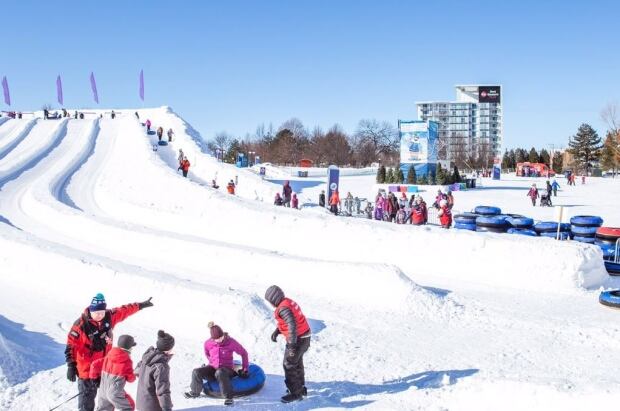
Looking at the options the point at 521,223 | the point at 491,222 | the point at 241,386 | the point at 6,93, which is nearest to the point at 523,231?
the point at 521,223

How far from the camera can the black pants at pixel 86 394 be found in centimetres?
638

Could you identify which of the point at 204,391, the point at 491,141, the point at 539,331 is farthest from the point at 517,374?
the point at 491,141

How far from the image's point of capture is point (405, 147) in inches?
1623

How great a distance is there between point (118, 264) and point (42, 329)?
2.89 meters

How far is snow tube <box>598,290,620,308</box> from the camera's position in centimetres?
1123

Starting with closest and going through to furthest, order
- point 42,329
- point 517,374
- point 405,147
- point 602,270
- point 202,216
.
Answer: point 517,374
point 42,329
point 602,270
point 202,216
point 405,147

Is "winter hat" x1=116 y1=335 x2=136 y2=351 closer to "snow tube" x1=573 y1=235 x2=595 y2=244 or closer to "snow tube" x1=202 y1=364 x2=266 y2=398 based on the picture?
"snow tube" x1=202 y1=364 x2=266 y2=398

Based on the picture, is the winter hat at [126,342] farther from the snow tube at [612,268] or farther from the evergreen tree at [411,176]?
the evergreen tree at [411,176]

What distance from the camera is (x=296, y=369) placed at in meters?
6.96

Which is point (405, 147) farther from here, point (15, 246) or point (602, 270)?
point (15, 246)

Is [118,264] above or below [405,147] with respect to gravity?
below

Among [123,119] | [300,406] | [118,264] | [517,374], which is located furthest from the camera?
[123,119]

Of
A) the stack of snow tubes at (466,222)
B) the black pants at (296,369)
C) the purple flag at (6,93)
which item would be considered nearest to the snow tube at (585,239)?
the stack of snow tubes at (466,222)

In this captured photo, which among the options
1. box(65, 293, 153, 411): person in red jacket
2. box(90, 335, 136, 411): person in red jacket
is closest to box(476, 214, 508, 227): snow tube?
box(65, 293, 153, 411): person in red jacket
